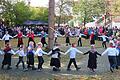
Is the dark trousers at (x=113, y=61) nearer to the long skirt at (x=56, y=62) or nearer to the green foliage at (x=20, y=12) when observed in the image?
the long skirt at (x=56, y=62)

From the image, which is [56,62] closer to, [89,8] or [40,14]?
[89,8]

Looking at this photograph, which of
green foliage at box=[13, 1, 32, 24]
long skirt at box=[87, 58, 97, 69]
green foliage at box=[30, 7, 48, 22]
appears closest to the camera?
long skirt at box=[87, 58, 97, 69]

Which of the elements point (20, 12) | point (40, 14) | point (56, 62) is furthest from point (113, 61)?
point (40, 14)

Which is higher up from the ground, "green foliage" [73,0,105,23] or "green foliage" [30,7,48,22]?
"green foliage" [73,0,105,23]

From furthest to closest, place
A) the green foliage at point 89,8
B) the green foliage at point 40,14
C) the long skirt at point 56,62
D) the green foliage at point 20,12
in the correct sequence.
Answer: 1. the green foliage at point 40,14
2. the green foliage at point 20,12
3. the green foliage at point 89,8
4. the long skirt at point 56,62

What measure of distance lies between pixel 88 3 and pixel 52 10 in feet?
154

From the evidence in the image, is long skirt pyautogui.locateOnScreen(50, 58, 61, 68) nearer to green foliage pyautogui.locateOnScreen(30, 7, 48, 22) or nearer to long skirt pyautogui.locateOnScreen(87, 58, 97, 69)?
long skirt pyautogui.locateOnScreen(87, 58, 97, 69)

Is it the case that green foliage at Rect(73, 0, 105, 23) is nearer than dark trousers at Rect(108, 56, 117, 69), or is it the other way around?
dark trousers at Rect(108, 56, 117, 69)

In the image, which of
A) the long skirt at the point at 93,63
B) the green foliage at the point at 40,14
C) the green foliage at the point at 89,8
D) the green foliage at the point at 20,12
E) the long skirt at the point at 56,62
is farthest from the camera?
the green foliage at the point at 40,14

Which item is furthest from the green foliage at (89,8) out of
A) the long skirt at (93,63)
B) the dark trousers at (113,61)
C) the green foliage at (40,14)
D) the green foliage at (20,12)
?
the long skirt at (93,63)

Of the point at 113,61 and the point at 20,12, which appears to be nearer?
the point at 113,61

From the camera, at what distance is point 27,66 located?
738 inches

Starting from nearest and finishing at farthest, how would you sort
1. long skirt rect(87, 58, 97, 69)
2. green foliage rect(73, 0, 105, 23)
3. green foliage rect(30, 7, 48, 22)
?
1. long skirt rect(87, 58, 97, 69)
2. green foliage rect(73, 0, 105, 23)
3. green foliage rect(30, 7, 48, 22)

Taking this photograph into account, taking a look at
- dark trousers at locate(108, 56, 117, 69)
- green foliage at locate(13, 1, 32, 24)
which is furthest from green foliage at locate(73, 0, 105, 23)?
dark trousers at locate(108, 56, 117, 69)
